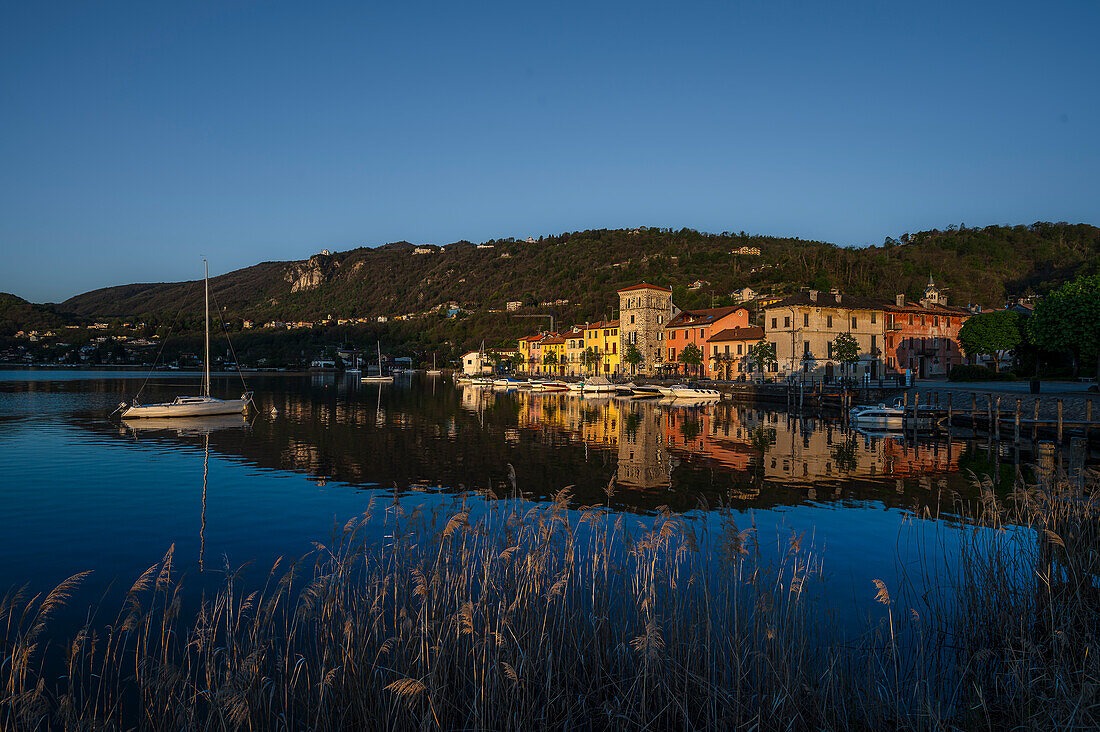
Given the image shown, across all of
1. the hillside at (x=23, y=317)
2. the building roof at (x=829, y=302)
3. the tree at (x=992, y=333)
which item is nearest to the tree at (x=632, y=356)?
the building roof at (x=829, y=302)

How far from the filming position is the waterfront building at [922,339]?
76000mm

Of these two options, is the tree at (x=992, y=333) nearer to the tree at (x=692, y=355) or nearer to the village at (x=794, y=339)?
the village at (x=794, y=339)

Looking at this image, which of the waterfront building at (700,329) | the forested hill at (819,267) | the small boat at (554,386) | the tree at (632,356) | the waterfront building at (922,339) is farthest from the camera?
the forested hill at (819,267)

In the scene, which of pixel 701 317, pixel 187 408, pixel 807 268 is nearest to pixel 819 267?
pixel 807 268

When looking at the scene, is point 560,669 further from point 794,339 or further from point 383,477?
point 794,339

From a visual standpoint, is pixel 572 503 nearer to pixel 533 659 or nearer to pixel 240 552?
pixel 240 552

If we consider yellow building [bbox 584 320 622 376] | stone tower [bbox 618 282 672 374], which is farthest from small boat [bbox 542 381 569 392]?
yellow building [bbox 584 320 622 376]

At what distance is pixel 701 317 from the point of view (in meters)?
89.1

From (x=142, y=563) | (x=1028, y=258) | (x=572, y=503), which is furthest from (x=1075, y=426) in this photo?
(x=1028, y=258)

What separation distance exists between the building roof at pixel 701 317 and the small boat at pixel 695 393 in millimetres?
23423

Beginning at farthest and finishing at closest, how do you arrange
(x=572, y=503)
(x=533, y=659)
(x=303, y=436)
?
(x=303, y=436)
(x=572, y=503)
(x=533, y=659)

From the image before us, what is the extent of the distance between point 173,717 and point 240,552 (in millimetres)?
8145

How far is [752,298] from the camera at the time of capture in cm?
10956

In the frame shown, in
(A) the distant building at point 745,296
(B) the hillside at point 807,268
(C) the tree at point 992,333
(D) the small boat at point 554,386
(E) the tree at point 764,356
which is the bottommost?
(D) the small boat at point 554,386
